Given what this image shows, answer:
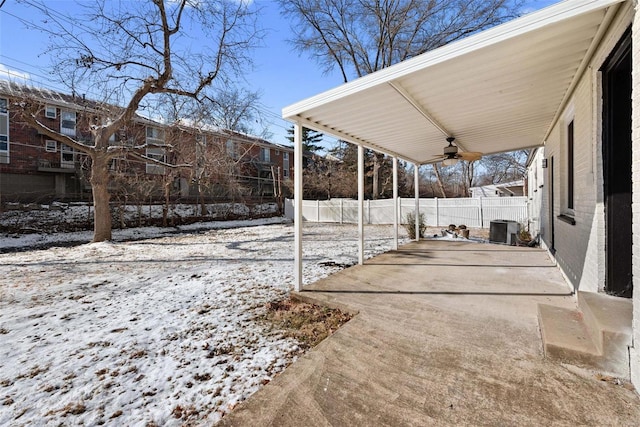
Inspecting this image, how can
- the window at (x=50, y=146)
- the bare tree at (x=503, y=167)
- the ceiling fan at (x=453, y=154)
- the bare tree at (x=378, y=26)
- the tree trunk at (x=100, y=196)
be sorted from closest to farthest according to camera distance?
the ceiling fan at (x=453, y=154)
the tree trunk at (x=100, y=196)
the bare tree at (x=378, y=26)
the window at (x=50, y=146)
the bare tree at (x=503, y=167)

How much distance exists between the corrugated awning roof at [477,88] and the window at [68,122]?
2070 cm

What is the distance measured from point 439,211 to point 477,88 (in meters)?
11.6

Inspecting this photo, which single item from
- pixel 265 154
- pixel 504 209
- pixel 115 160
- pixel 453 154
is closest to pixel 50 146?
pixel 115 160

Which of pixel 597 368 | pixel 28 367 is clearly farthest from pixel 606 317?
pixel 28 367

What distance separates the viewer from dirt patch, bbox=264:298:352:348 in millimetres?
2750

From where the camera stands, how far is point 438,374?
6.59 feet

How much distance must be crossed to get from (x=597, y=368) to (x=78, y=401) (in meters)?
3.32

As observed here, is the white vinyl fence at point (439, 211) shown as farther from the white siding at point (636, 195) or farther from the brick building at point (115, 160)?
the white siding at point (636, 195)

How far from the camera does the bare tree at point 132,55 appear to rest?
26.0 ft

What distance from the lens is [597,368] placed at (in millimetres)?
1956

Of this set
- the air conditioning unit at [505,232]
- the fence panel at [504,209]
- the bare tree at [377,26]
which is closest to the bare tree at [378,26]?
the bare tree at [377,26]

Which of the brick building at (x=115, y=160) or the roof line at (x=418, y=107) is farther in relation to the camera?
the brick building at (x=115, y=160)

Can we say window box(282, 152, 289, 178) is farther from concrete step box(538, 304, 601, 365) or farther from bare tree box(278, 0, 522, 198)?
concrete step box(538, 304, 601, 365)

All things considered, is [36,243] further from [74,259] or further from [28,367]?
[28,367]
